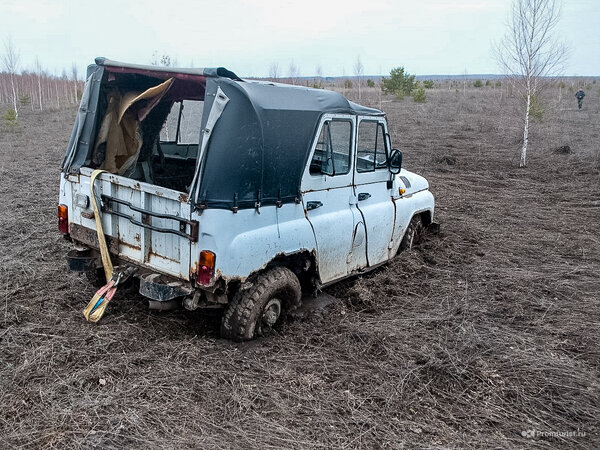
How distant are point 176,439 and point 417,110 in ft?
97.7

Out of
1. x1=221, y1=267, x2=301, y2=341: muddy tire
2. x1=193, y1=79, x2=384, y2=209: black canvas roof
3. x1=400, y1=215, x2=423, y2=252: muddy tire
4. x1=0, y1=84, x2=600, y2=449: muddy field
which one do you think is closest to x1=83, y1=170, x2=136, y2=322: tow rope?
x1=0, y1=84, x2=600, y2=449: muddy field

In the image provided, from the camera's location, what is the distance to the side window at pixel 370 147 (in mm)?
5336

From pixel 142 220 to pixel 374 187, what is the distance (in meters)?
2.59

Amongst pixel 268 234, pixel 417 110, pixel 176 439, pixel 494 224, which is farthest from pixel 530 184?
pixel 417 110

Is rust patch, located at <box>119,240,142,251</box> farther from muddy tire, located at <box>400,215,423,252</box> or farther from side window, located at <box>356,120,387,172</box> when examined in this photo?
muddy tire, located at <box>400,215,423,252</box>

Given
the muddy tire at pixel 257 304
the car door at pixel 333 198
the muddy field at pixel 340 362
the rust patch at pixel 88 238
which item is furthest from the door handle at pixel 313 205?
the rust patch at pixel 88 238

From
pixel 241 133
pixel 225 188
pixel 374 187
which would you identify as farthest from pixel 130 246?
pixel 374 187

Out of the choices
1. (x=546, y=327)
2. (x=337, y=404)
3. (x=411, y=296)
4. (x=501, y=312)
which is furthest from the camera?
(x=411, y=296)

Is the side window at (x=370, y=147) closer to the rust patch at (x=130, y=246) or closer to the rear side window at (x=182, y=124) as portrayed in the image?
the rear side window at (x=182, y=124)

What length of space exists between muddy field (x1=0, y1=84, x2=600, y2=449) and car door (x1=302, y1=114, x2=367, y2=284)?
53 centimetres

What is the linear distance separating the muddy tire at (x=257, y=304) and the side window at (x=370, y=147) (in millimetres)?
1584

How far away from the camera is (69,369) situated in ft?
12.3

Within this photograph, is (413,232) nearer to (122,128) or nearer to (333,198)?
(333,198)

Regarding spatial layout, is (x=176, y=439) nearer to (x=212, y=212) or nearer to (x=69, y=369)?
(x=69, y=369)
